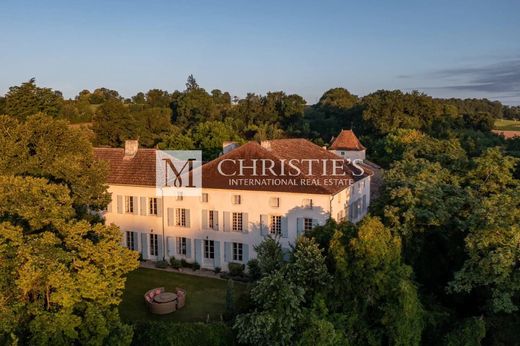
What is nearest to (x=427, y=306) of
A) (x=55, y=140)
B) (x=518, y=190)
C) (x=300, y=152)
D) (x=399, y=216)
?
(x=399, y=216)

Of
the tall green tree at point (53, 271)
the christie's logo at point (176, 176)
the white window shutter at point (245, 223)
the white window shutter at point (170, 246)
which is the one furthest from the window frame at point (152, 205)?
the tall green tree at point (53, 271)

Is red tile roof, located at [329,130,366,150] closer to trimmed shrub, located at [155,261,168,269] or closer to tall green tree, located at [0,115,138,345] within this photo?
trimmed shrub, located at [155,261,168,269]

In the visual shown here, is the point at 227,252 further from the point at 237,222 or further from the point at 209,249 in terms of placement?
the point at 237,222

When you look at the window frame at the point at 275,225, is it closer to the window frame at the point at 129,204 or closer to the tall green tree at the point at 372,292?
the tall green tree at the point at 372,292

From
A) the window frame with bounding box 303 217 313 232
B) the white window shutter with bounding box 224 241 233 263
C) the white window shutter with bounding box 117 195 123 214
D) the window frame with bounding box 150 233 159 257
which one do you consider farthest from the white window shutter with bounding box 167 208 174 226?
the window frame with bounding box 303 217 313 232

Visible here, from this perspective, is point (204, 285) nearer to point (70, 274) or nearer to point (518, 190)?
point (70, 274)

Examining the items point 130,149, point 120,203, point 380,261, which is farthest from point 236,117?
point 380,261

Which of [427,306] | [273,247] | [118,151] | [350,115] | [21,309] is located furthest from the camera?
[350,115]
